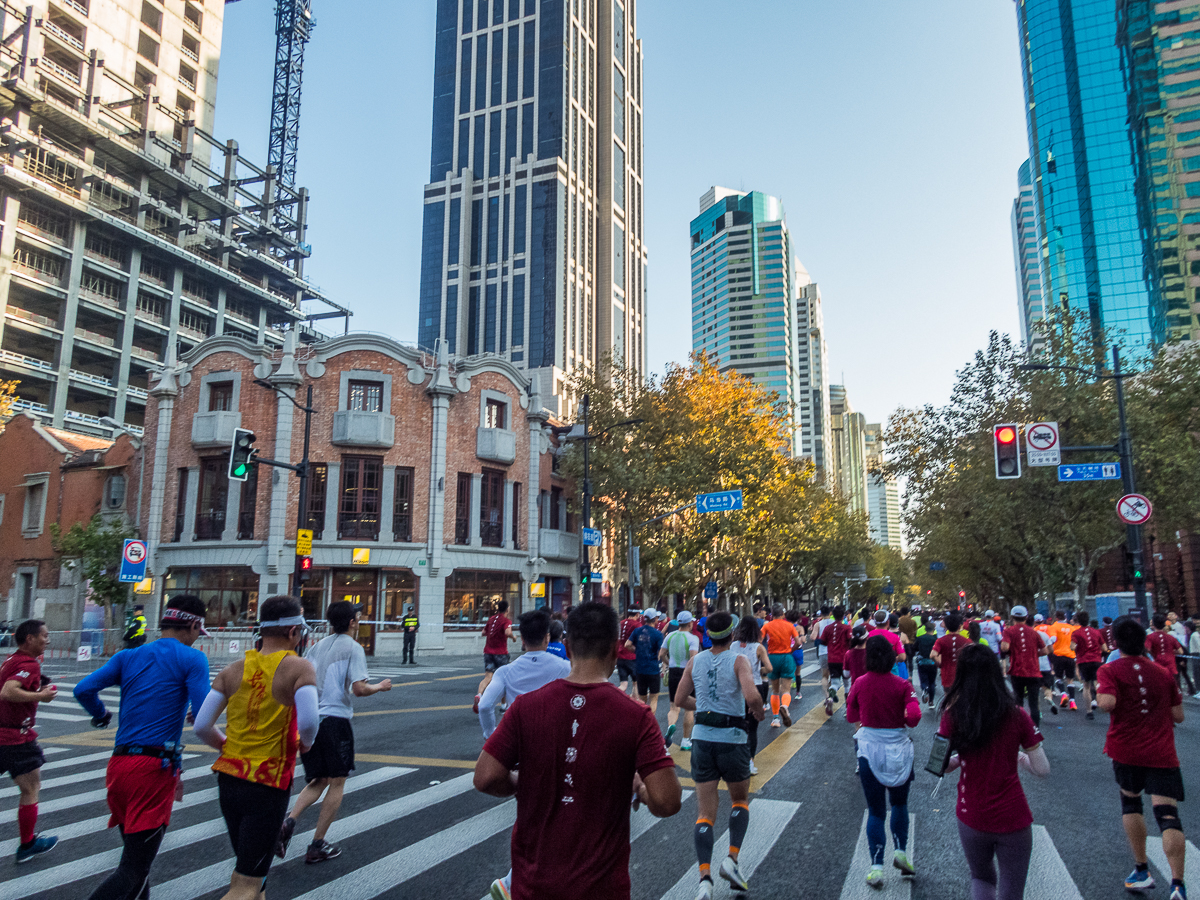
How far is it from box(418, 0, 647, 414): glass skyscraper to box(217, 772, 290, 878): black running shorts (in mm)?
103933

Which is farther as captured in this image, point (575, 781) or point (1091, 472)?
point (1091, 472)

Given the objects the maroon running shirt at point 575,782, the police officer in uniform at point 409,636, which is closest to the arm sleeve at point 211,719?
the maroon running shirt at point 575,782

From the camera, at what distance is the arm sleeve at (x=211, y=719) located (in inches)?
187

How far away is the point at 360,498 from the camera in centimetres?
3350

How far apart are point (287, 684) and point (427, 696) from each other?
1367 cm

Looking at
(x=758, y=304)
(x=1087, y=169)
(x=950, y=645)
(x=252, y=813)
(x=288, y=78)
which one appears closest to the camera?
(x=252, y=813)

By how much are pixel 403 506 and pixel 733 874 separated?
3011 cm

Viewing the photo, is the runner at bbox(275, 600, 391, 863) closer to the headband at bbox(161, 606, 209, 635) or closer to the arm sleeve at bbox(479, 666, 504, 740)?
the arm sleeve at bbox(479, 666, 504, 740)

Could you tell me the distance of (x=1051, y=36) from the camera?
133m

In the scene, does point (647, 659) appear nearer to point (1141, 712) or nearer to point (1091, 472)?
point (1141, 712)

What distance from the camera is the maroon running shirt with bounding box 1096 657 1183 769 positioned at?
18.5ft

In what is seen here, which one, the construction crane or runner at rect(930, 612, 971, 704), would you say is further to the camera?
the construction crane

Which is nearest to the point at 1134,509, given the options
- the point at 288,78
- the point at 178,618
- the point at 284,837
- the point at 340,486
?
the point at 284,837

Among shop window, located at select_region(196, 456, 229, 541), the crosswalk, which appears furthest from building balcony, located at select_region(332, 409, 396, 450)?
the crosswalk
